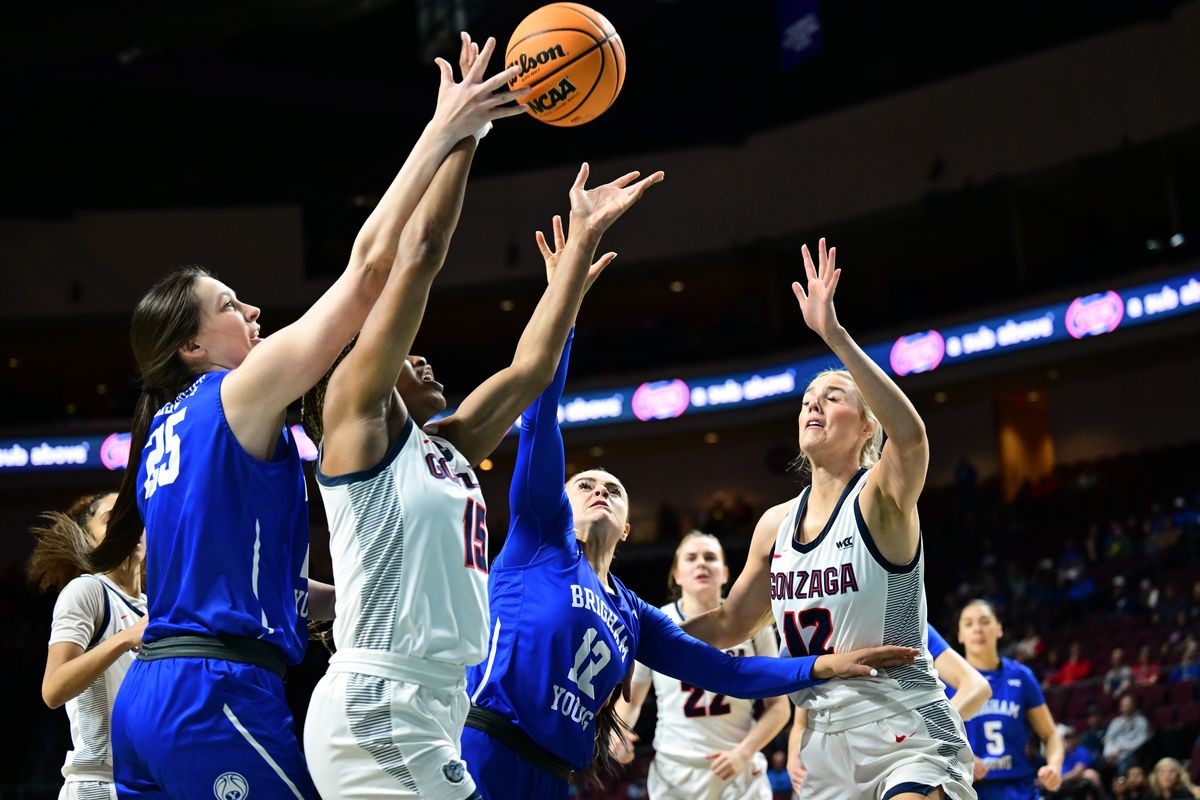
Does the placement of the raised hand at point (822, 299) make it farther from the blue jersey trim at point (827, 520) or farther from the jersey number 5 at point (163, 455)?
the jersey number 5 at point (163, 455)

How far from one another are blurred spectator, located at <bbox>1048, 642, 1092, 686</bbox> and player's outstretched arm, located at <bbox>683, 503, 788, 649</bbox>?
11.2 meters

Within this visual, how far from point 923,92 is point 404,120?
10884 mm

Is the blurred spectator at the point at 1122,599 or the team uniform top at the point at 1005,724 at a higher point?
the blurred spectator at the point at 1122,599

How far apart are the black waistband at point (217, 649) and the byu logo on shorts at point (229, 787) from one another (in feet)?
0.85

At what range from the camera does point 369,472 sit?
9.90 feet

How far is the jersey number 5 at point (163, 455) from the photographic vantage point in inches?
124

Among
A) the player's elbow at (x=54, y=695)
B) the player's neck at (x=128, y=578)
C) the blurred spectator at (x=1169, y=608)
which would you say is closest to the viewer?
the player's elbow at (x=54, y=695)

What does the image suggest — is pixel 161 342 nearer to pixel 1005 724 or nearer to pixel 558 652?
pixel 558 652

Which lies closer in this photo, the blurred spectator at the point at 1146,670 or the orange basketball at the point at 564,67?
the orange basketball at the point at 564,67

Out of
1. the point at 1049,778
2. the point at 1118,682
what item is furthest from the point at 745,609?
the point at 1118,682

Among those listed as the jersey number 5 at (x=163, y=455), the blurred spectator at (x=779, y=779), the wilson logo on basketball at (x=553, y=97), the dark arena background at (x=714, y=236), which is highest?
the dark arena background at (x=714, y=236)

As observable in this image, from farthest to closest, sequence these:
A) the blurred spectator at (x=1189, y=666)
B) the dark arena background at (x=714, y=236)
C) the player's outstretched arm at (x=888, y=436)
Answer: the dark arena background at (x=714, y=236), the blurred spectator at (x=1189, y=666), the player's outstretched arm at (x=888, y=436)

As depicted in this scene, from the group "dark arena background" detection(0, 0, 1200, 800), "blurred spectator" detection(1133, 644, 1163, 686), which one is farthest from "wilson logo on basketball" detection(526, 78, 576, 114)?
"dark arena background" detection(0, 0, 1200, 800)

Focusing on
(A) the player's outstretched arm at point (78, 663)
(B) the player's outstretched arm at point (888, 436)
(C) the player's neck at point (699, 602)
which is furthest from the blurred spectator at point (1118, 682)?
(A) the player's outstretched arm at point (78, 663)
